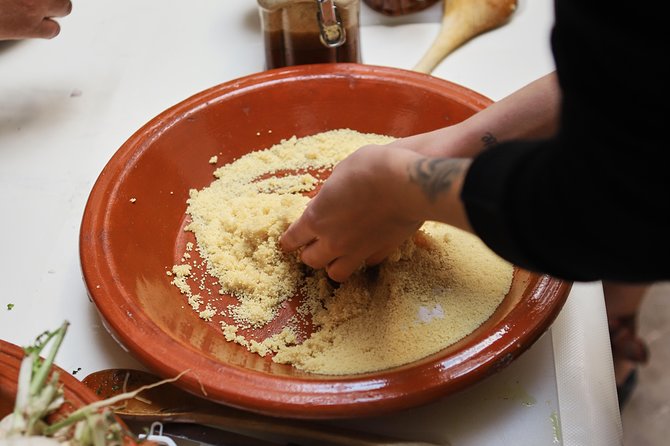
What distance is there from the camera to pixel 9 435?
20.1 inches

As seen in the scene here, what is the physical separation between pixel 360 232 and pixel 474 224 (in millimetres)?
212

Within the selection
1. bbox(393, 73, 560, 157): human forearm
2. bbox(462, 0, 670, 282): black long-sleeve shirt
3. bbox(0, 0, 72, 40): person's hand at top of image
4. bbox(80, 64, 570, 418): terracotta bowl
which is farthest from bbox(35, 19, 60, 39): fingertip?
bbox(462, 0, 670, 282): black long-sleeve shirt

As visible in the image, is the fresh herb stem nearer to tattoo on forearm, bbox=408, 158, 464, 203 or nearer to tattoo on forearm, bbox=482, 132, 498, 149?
tattoo on forearm, bbox=408, 158, 464, 203

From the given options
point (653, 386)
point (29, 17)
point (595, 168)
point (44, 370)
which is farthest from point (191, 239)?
point (653, 386)

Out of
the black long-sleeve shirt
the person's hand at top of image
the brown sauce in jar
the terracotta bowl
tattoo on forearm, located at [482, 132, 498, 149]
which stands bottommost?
the terracotta bowl

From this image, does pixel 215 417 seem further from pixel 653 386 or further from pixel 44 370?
pixel 653 386

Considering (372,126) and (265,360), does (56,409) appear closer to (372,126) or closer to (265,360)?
(265,360)

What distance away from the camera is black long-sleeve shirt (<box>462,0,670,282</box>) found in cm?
36

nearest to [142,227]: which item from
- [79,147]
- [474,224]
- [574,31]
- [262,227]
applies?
[262,227]

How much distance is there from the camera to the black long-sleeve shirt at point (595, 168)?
0.36m

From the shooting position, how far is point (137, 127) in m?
1.02

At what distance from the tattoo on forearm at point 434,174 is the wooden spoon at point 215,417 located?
250 mm

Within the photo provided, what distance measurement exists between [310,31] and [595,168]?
676 millimetres

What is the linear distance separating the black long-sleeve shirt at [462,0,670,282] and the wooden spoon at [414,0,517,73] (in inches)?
27.4
